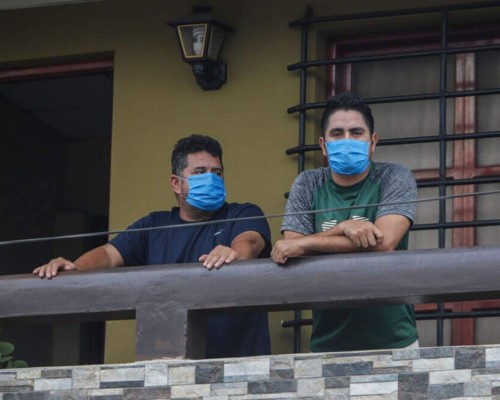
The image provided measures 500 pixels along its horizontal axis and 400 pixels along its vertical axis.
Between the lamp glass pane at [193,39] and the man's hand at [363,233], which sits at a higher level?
the lamp glass pane at [193,39]

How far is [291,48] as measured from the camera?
7.61m

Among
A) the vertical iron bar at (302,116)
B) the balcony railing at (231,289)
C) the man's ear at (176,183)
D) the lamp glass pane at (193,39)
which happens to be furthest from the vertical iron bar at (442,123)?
the balcony railing at (231,289)

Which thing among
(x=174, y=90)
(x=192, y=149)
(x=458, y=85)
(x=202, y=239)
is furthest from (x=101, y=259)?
(x=458, y=85)

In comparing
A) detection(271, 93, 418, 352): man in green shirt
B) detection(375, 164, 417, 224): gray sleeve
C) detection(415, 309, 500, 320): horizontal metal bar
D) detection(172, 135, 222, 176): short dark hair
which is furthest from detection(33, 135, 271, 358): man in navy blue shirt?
detection(415, 309, 500, 320): horizontal metal bar

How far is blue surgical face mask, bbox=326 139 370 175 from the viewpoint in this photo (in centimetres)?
611

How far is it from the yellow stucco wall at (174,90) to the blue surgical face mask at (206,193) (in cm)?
88

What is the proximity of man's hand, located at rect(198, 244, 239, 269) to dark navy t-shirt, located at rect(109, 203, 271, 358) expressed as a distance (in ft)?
0.65

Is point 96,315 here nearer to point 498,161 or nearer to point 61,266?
point 61,266

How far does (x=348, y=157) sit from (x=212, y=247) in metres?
0.77

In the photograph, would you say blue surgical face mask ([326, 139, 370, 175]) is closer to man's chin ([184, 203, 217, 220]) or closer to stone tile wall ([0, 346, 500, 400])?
man's chin ([184, 203, 217, 220])

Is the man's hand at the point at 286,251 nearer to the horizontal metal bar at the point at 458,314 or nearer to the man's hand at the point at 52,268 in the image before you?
the man's hand at the point at 52,268

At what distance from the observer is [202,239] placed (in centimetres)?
659

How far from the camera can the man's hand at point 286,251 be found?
570 centimetres

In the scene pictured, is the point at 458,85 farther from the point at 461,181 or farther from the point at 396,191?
the point at 396,191
